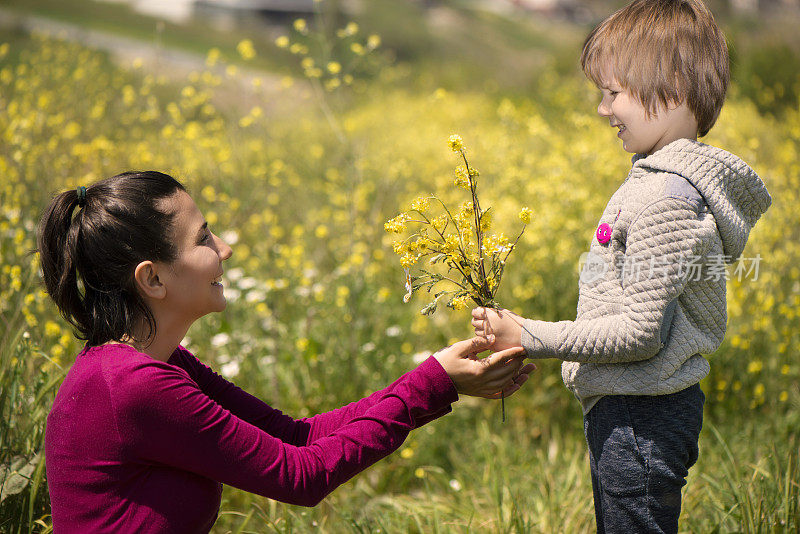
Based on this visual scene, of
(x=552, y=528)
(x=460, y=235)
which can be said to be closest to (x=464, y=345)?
(x=460, y=235)

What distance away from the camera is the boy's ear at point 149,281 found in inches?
56.1

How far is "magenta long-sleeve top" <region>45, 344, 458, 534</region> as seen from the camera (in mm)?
1343

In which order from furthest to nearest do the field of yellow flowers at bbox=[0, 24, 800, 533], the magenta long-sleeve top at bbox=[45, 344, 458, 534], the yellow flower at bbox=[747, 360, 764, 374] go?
the yellow flower at bbox=[747, 360, 764, 374]
the field of yellow flowers at bbox=[0, 24, 800, 533]
the magenta long-sleeve top at bbox=[45, 344, 458, 534]

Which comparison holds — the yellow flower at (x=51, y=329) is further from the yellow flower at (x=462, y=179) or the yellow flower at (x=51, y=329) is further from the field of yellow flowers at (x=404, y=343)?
the yellow flower at (x=462, y=179)

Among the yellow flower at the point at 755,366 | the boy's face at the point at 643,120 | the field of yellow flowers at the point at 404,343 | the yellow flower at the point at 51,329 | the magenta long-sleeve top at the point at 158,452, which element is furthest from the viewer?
the yellow flower at the point at 755,366

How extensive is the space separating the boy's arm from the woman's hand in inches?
7.3

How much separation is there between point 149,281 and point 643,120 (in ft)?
3.62

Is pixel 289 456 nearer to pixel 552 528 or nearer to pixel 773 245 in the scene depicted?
pixel 552 528

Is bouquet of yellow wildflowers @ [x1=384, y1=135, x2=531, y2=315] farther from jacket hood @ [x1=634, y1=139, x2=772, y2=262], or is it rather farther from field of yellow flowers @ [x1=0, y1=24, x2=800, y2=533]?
field of yellow flowers @ [x1=0, y1=24, x2=800, y2=533]

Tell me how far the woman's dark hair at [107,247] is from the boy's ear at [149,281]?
0.06 feet

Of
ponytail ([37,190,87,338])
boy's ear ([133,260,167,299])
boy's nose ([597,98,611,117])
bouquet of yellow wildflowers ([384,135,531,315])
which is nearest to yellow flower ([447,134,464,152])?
bouquet of yellow wildflowers ([384,135,531,315])

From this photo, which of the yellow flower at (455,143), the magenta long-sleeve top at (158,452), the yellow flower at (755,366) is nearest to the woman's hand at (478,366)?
the magenta long-sleeve top at (158,452)

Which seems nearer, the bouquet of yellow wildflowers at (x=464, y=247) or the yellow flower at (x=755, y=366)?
the bouquet of yellow wildflowers at (x=464, y=247)

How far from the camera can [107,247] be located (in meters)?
1.41
